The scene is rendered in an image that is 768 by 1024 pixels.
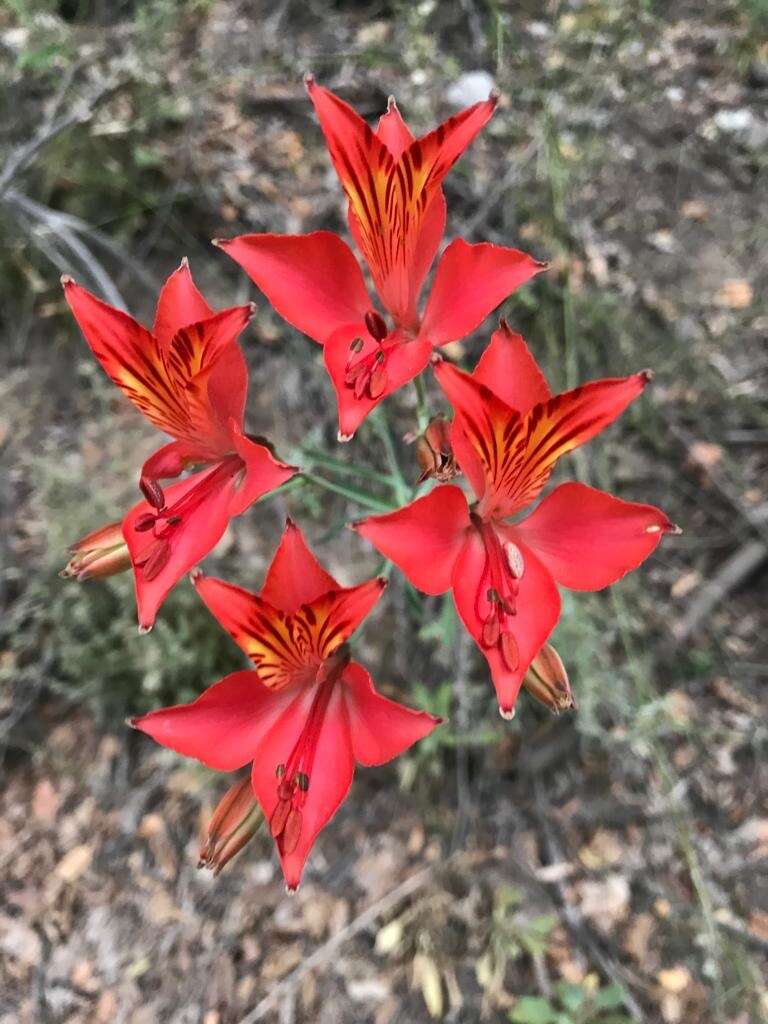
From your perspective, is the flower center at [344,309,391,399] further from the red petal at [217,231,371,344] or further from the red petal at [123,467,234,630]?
the red petal at [123,467,234,630]

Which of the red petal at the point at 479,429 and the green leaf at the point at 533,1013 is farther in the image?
the green leaf at the point at 533,1013

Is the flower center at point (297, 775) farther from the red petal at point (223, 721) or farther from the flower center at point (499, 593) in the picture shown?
A: the flower center at point (499, 593)

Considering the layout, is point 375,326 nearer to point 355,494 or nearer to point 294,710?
point 355,494

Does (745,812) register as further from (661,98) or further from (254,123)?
(254,123)

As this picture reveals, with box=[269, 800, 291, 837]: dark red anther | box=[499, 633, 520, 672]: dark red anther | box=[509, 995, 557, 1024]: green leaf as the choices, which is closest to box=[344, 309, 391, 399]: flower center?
box=[499, 633, 520, 672]: dark red anther

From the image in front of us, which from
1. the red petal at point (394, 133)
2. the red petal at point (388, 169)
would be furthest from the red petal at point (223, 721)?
the red petal at point (394, 133)

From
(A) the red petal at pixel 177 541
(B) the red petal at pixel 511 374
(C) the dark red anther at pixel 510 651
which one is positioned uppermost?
(B) the red petal at pixel 511 374
